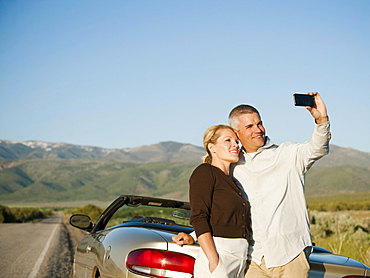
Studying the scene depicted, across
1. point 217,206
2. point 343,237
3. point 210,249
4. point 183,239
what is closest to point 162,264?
point 183,239

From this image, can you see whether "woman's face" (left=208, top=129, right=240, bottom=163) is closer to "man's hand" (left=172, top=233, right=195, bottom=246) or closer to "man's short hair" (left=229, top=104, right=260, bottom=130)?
"man's short hair" (left=229, top=104, right=260, bottom=130)

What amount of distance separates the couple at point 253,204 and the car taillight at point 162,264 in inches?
4.8

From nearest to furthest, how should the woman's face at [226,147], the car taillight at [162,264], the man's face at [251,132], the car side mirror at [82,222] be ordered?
1. the car taillight at [162,264]
2. the woman's face at [226,147]
3. the man's face at [251,132]
4. the car side mirror at [82,222]

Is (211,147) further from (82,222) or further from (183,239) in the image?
(82,222)

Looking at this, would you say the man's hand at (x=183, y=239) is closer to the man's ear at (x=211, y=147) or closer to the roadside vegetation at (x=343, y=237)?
the man's ear at (x=211, y=147)

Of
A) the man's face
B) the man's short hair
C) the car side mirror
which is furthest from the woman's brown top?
the car side mirror

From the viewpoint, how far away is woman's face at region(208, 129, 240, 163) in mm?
3518

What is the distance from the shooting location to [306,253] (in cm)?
337

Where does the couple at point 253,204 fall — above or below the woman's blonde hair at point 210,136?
below

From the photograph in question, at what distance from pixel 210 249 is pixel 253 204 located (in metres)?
0.55

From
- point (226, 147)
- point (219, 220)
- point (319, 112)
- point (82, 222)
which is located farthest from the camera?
point (82, 222)

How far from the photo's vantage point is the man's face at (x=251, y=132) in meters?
3.63

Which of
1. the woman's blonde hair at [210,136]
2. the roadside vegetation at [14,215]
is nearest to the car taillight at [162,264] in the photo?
the woman's blonde hair at [210,136]

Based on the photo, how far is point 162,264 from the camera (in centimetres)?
340
